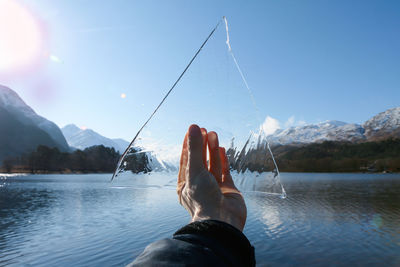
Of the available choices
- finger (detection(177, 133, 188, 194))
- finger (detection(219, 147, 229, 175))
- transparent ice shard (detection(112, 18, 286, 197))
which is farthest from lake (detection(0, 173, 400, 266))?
finger (detection(219, 147, 229, 175))

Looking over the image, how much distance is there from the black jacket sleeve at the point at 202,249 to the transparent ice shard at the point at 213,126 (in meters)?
1.88

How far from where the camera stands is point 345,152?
197875mm

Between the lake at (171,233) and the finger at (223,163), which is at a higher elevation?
the finger at (223,163)

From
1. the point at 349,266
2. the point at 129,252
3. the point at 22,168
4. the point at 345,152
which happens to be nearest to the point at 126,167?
the point at 129,252

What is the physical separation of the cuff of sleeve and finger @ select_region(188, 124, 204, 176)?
0.41 m

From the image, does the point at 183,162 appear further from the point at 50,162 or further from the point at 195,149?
the point at 50,162

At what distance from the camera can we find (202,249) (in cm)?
84

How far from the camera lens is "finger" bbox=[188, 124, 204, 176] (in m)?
1.32

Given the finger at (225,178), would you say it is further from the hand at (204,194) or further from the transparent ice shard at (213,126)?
the transparent ice shard at (213,126)

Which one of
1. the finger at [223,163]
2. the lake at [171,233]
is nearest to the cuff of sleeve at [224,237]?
the finger at [223,163]

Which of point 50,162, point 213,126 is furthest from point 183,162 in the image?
point 50,162

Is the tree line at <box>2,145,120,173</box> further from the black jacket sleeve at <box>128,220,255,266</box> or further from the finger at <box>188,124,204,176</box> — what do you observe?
the black jacket sleeve at <box>128,220,255,266</box>

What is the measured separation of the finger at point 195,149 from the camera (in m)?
1.32

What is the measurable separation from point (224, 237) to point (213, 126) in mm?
2697
